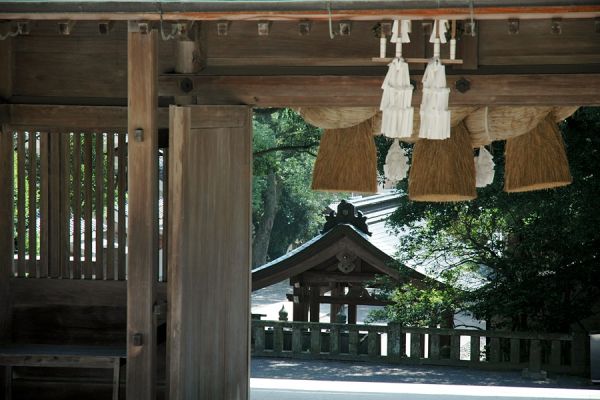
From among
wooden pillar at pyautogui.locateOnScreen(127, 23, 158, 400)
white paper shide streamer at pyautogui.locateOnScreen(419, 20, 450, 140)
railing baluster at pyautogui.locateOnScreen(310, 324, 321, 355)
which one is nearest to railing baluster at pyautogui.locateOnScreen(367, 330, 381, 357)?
railing baluster at pyautogui.locateOnScreen(310, 324, 321, 355)

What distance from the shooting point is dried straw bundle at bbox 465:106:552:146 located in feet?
22.9

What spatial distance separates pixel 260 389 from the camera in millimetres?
7855

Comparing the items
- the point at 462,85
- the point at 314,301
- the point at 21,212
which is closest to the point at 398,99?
the point at 462,85

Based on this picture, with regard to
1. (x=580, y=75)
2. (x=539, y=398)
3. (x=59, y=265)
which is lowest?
(x=539, y=398)

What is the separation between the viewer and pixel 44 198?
7074mm

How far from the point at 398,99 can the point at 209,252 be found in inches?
62.7

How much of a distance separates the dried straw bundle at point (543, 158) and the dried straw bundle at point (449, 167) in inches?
14.0

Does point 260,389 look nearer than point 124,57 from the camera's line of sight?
No

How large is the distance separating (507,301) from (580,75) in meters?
7.90

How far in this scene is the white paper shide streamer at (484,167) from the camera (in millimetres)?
7848

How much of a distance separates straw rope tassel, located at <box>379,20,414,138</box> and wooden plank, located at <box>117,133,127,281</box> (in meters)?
2.26

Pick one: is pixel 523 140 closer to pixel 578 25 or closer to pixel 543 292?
pixel 578 25

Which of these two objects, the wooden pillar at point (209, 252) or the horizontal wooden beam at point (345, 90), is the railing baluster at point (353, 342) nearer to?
the wooden pillar at point (209, 252)

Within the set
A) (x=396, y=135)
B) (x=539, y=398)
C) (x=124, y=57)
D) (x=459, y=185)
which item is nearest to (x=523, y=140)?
(x=459, y=185)
